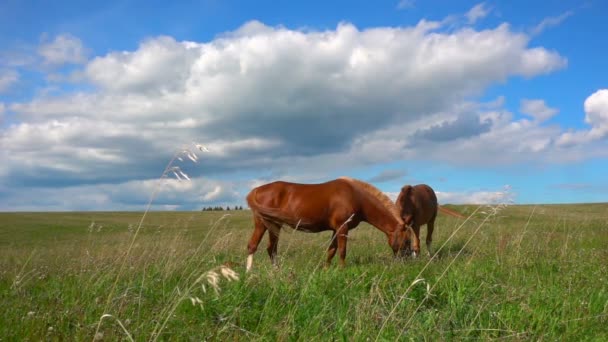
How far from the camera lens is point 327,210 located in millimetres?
8859

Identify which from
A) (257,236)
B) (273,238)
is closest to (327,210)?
(273,238)

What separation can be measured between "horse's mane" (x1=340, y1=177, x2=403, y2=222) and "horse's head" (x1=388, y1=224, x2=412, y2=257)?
0.72 ft

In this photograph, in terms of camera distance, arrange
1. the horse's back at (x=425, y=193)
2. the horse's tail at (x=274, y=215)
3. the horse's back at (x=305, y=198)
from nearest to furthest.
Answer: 1. the horse's tail at (x=274, y=215)
2. the horse's back at (x=305, y=198)
3. the horse's back at (x=425, y=193)

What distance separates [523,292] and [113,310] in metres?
4.24

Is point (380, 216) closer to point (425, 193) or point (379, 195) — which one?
point (379, 195)

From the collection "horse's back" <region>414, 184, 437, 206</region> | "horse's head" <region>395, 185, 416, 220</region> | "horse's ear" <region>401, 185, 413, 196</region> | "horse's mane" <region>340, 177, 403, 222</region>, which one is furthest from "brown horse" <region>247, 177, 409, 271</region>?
"horse's back" <region>414, 184, 437, 206</region>

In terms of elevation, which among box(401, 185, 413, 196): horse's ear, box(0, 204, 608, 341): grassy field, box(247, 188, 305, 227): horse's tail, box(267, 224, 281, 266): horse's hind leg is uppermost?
box(401, 185, 413, 196): horse's ear

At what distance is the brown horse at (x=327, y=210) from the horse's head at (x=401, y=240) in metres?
0.02

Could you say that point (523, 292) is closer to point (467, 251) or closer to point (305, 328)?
point (305, 328)

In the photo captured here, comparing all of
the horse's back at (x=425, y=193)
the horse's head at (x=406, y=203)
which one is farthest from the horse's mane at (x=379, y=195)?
the horse's back at (x=425, y=193)

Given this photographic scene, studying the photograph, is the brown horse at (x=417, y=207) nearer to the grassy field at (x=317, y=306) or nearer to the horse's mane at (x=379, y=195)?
the horse's mane at (x=379, y=195)

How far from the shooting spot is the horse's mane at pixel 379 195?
28.8 feet

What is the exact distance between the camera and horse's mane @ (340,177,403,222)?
345 inches

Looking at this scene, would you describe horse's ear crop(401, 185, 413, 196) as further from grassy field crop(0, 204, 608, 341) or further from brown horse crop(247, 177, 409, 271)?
grassy field crop(0, 204, 608, 341)
